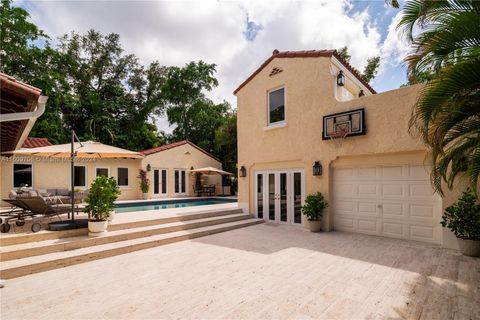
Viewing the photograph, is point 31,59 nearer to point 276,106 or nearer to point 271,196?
point 276,106

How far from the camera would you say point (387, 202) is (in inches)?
361

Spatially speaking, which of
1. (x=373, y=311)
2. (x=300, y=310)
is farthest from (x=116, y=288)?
(x=373, y=311)

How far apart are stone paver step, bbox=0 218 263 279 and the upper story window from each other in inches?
236

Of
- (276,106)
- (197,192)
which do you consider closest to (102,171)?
(197,192)

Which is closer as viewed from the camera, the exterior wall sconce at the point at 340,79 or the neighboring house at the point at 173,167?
the exterior wall sconce at the point at 340,79

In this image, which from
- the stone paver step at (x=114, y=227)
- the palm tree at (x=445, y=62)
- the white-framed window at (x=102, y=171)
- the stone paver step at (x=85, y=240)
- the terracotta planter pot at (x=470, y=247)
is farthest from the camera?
the white-framed window at (x=102, y=171)

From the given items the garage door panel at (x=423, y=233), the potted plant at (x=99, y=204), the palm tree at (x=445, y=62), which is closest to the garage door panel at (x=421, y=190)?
the garage door panel at (x=423, y=233)

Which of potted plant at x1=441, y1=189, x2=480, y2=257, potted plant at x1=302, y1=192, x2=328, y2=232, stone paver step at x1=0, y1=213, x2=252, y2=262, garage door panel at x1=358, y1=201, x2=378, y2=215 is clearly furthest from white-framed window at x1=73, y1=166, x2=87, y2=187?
potted plant at x1=441, y1=189, x2=480, y2=257

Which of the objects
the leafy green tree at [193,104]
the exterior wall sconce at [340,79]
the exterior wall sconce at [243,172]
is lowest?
the exterior wall sconce at [243,172]

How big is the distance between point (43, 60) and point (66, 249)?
26.1 metres

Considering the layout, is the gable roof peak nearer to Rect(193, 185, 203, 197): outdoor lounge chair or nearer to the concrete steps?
the concrete steps

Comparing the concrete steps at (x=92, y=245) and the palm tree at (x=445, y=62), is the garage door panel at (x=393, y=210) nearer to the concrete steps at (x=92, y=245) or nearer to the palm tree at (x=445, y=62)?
the palm tree at (x=445, y=62)

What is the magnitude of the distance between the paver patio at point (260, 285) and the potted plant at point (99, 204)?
4.77 ft

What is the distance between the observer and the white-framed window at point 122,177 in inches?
830
